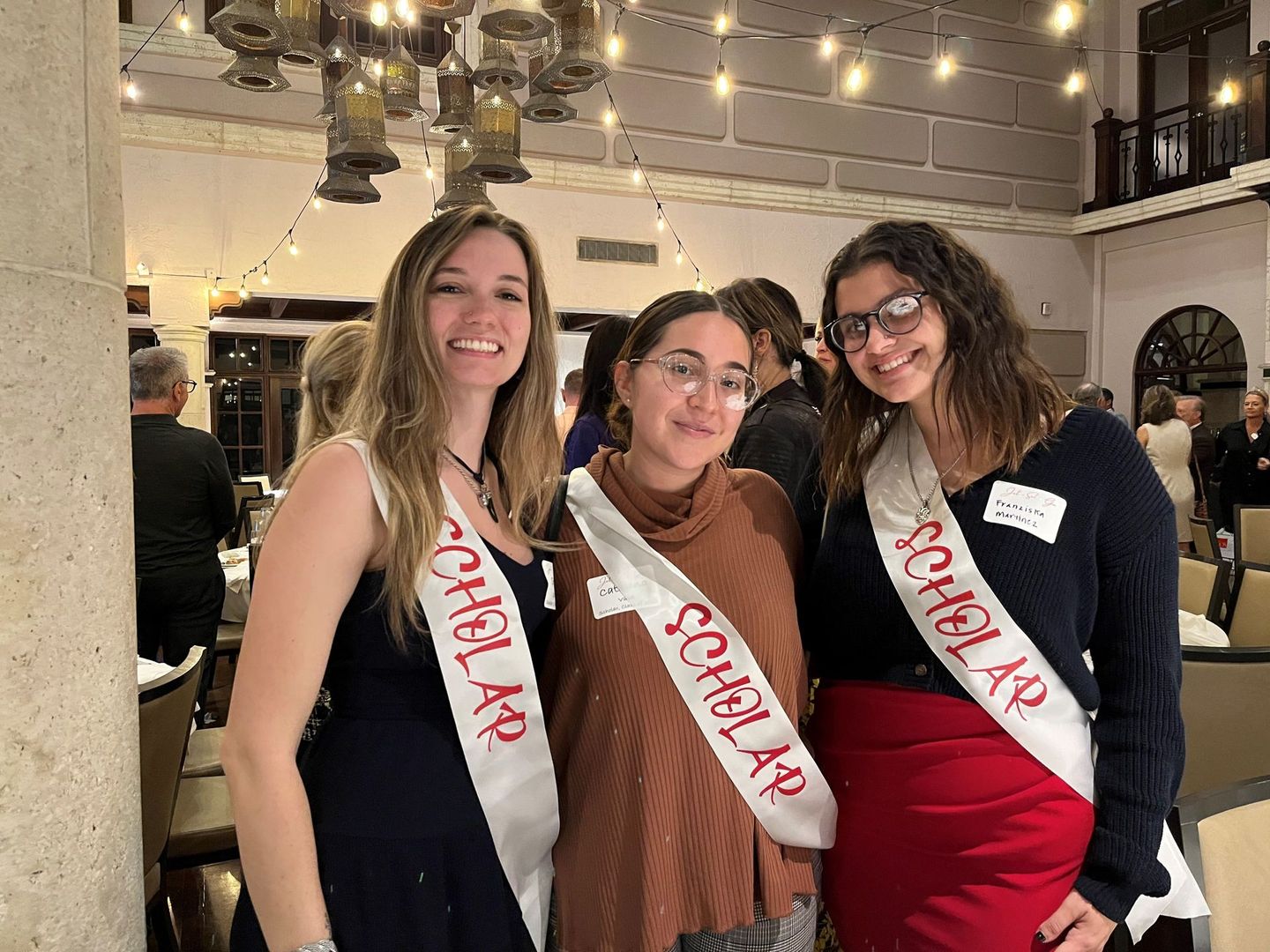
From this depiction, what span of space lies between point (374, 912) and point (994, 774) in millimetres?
776

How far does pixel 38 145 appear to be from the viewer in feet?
2.60

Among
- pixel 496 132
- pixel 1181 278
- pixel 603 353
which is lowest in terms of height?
pixel 603 353

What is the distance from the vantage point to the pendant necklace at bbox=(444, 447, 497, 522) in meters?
1.25

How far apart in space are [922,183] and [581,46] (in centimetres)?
626

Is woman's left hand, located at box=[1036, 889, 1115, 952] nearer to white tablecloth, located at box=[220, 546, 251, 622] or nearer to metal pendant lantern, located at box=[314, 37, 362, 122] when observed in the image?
metal pendant lantern, located at box=[314, 37, 362, 122]

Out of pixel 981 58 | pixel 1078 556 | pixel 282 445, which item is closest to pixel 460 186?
pixel 1078 556

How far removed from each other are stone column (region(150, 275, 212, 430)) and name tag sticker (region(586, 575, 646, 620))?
561 cm

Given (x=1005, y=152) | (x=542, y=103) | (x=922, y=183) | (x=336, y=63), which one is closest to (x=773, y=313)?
(x=542, y=103)

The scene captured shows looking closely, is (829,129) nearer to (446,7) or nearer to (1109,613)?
(446,7)

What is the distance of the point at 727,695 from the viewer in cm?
122

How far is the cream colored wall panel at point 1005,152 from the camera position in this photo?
27.8 ft

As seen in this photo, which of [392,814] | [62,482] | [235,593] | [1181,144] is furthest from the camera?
[1181,144]

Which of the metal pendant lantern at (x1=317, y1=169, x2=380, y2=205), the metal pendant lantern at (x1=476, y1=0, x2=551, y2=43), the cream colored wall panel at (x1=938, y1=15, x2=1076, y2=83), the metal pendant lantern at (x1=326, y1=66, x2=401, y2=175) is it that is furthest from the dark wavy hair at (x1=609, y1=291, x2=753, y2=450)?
the cream colored wall panel at (x1=938, y1=15, x2=1076, y2=83)

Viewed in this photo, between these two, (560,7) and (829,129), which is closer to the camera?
(560,7)
